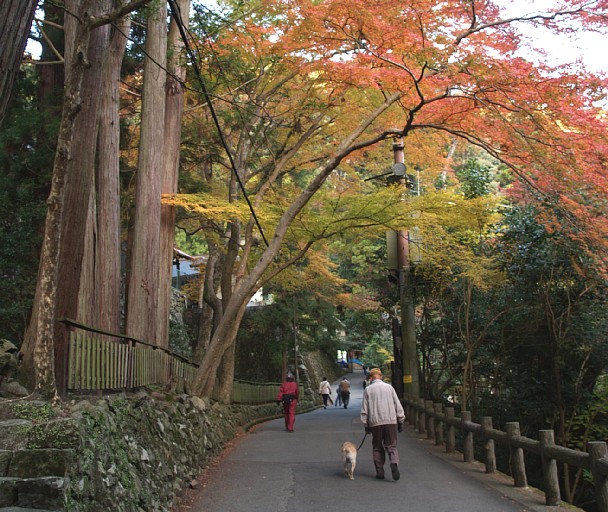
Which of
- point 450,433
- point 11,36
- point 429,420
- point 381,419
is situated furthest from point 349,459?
point 11,36

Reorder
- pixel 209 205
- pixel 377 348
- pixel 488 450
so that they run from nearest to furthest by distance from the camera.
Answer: pixel 488 450
pixel 209 205
pixel 377 348

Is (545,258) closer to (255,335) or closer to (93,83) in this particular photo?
(93,83)

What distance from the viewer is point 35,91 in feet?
52.4

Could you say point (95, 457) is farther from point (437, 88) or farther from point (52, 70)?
point (52, 70)

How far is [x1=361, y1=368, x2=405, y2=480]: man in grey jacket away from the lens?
8.80m

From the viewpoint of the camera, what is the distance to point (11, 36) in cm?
445

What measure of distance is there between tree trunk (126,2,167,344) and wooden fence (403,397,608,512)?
601 cm

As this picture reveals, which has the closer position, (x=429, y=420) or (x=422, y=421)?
(x=429, y=420)

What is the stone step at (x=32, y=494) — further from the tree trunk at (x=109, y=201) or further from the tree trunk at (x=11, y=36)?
the tree trunk at (x=109, y=201)

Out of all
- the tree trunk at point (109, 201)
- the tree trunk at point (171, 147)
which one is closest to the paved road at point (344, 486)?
the tree trunk at point (109, 201)

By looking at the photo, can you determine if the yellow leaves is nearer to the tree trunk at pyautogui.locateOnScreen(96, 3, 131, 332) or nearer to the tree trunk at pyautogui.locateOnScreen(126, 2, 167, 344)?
the tree trunk at pyautogui.locateOnScreen(126, 2, 167, 344)

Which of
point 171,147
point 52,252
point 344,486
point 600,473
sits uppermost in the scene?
point 171,147

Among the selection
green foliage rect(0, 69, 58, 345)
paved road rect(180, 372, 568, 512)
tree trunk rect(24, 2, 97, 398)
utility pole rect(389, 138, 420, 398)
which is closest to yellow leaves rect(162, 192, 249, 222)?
green foliage rect(0, 69, 58, 345)

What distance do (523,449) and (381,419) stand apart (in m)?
1.93
